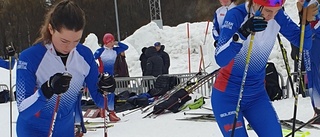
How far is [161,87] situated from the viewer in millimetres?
9977

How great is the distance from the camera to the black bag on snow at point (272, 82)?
781cm

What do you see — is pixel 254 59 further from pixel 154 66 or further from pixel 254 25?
pixel 154 66

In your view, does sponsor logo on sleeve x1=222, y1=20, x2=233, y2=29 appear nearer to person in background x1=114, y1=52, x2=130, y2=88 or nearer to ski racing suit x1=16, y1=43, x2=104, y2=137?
ski racing suit x1=16, y1=43, x2=104, y2=137

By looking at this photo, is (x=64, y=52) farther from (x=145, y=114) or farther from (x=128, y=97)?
(x=128, y=97)

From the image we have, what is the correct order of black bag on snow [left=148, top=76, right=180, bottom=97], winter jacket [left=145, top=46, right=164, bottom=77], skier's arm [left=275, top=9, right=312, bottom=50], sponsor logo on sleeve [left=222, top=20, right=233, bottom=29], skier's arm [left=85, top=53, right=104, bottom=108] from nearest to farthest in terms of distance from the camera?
sponsor logo on sleeve [left=222, top=20, right=233, bottom=29] → skier's arm [left=85, top=53, right=104, bottom=108] → skier's arm [left=275, top=9, right=312, bottom=50] → black bag on snow [left=148, top=76, right=180, bottom=97] → winter jacket [left=145, top=46, right=164, bottom=77]

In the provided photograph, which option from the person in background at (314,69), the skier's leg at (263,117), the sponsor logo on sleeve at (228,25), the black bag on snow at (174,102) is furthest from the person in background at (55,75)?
the black bag on snow at (174,102)

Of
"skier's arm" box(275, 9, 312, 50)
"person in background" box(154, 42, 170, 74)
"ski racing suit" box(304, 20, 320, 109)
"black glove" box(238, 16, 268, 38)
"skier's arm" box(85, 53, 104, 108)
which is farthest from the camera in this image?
"person in background" box(154, 42, 170, 74)

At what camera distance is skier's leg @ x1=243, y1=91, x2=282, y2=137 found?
3025 millimetres

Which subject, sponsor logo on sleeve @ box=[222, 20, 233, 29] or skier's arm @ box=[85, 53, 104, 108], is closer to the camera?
sponsor logo on sleeve @ box=[222, 20, 233, 29]

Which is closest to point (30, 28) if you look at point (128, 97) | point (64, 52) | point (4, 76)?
point (4, 76)

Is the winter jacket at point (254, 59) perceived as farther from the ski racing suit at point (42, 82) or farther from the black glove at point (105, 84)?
the ski racing suit at point (42, 82)

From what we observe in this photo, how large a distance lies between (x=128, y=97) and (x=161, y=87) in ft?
2.52

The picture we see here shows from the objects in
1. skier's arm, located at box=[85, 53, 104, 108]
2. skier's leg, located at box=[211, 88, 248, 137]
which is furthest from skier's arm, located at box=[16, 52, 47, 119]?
skier's leg, located at box=[211, 88, 248, 137]

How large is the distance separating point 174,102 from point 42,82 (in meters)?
5.87
